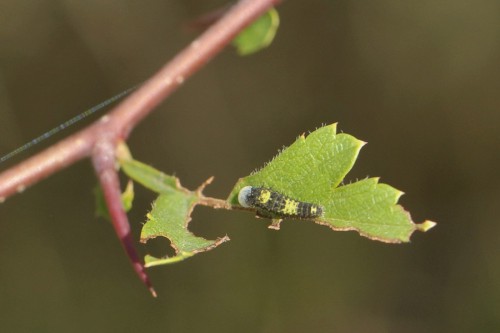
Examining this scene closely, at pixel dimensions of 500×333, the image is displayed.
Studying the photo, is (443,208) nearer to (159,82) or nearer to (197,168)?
(197,168)

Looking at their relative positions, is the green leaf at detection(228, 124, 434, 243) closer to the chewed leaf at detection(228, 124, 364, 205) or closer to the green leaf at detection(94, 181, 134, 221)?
the chewed leaf at detection(228, 124, 364, 205)

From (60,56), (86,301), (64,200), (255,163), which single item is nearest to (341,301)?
(255,163)

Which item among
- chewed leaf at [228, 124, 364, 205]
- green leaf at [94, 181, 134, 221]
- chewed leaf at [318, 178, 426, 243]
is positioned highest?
chewed leaf at [228, 124, 364, 205]

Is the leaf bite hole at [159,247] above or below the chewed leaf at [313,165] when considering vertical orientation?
above

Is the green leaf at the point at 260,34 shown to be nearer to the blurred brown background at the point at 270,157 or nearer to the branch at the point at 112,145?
the branch at the point at 112,145

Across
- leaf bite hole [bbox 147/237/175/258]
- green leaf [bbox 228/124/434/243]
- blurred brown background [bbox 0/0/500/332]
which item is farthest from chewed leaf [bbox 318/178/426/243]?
leaf bite hole [bbox 147/237/175/258]

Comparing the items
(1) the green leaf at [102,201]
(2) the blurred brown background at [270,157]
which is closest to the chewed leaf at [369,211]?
(1) the green leaf at [102,201]

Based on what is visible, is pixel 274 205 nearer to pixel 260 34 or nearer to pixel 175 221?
pixel 175 221
